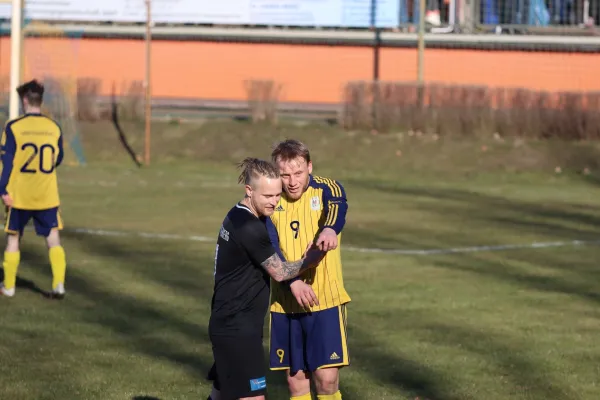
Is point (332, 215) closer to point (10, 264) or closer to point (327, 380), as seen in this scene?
point (327, 380)

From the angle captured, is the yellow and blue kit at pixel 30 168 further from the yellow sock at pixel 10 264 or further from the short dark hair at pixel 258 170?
the short dark hair at pixel 258 170

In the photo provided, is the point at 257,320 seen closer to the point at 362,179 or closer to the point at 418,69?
the point at 362,179

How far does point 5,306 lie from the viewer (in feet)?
41.0

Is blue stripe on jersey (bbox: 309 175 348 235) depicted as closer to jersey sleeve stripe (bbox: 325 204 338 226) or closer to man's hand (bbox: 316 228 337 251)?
jersey sleeve stripe (bbox: 325 204 338 226)

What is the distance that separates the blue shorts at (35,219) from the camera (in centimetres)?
1289

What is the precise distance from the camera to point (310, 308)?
7.47 meters

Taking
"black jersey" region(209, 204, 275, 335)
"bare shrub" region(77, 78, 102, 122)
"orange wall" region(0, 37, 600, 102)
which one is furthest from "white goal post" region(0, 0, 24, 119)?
"orange wall" region(0, 37, 600, 102)

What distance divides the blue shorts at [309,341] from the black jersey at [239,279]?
2.22ft

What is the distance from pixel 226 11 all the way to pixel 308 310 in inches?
1342

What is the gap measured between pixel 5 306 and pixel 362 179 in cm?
1662

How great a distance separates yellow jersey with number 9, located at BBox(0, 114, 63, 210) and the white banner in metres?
27.2

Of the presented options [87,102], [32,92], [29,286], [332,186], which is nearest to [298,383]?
[332,186]

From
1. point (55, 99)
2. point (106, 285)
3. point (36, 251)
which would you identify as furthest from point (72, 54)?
point (106, 285)

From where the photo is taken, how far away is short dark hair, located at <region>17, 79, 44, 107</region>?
12375mm
